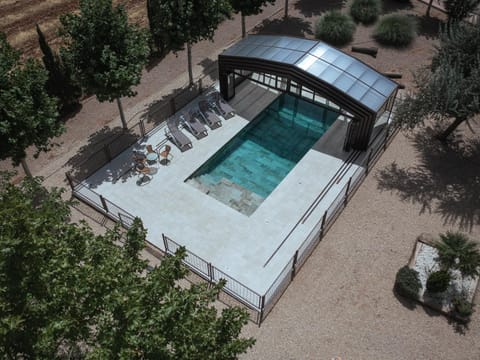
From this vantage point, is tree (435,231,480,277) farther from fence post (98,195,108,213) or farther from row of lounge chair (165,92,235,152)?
fence post (98,195,108,213)

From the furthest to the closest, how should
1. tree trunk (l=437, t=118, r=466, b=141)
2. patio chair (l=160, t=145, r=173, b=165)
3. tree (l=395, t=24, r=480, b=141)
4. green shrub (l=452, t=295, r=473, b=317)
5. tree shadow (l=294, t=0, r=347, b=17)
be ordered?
tree shadow (l=294, t=0, r=347, b=17) → tree trunk (l=437, t=118, r=466, b=141) → patio chair (l=160, t=145, r=173, b=165) → tree (l=395, t=24, r=480, b=141) → green shrub (l=452, t=295, r=473, b=317)

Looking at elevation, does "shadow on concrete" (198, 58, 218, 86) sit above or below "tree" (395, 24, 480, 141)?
below

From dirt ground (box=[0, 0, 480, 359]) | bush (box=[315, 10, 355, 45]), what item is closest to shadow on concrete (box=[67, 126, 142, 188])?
dirt ground (box=[0, 0, 480, 359])

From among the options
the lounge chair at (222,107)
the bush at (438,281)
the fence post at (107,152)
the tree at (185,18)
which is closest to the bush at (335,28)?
the tree at (185,18)

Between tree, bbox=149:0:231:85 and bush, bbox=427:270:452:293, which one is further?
tree, bbox=149:0:231:85

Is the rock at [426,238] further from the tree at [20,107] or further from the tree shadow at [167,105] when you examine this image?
the tree at [20,107]

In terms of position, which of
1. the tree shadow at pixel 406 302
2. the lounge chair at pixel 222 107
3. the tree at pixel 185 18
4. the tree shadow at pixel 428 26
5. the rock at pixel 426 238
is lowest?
the tree shadow at pixel 406 302

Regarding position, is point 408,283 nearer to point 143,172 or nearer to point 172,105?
point 143,172
